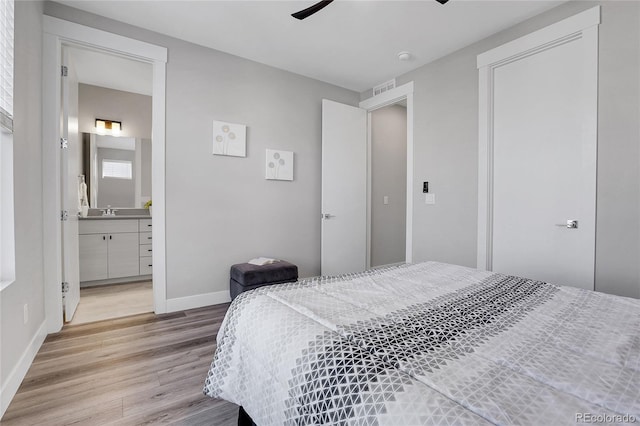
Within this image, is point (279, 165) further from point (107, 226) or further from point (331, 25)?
point (107, 226)

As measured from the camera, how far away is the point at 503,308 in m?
1.24

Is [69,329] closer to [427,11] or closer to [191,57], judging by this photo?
[191,57]

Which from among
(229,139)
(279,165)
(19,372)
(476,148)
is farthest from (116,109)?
(476,148)

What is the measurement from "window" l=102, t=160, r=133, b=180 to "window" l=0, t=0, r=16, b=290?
3.05 metres

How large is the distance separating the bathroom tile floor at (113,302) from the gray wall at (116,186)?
124cm

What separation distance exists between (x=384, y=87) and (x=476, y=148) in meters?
1.56

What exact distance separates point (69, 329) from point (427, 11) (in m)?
4.01

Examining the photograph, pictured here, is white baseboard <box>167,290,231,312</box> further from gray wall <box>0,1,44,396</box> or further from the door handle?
the door handle

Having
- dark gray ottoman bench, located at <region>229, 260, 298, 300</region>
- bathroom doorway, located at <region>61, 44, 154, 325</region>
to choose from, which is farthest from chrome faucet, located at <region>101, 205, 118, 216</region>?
dark gray ottoman bench, located at <region>229, 260, 298, 300</region>

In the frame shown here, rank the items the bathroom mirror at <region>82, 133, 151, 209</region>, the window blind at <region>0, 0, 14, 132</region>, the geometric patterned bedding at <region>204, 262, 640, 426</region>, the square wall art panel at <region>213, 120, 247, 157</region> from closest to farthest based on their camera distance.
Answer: the geometric patterned bedding at <region>204, 262, 640, 426</region>, the window blind at <region>0, 0, 14, 132</region>, the square wall art panel at <region>213, 120, 247, 157</region>, the bathroom mirror at <region>82, 133, 151, 209</region>

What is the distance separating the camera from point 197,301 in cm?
312

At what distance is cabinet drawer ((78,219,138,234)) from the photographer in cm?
382

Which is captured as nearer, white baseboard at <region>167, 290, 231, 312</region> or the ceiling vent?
white baseboard at <region>167, 290, 231, 312</region>

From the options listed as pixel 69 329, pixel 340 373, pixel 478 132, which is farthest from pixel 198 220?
pixel 478 132
